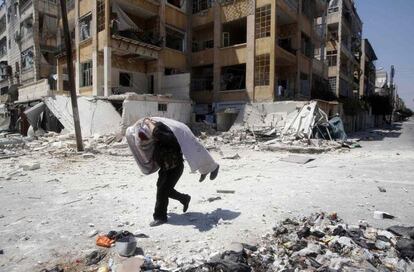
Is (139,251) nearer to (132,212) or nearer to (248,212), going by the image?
(132,212)

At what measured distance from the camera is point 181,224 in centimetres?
413

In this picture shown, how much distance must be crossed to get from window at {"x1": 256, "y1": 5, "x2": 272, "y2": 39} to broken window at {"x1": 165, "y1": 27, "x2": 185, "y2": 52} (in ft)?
20.2

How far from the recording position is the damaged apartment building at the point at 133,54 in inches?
724

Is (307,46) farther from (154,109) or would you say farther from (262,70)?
(154,109)

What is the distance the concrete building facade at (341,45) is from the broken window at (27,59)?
94.8 ft

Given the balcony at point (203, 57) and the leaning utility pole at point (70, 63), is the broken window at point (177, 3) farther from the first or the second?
the leaning utility pole at point (70, 63)

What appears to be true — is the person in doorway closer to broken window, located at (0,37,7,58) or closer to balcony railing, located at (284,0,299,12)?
balcony railing, located at (284,0,299,12)

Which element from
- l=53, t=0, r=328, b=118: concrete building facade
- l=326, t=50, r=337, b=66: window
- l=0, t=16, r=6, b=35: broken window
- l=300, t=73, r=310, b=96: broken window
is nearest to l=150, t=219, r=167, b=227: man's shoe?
l=53, t=0, r=328, b=118: concrete building facade

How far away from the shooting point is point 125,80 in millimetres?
21266

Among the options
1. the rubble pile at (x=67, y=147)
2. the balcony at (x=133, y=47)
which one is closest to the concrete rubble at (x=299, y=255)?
the rubble pile at (x=67, y=147)

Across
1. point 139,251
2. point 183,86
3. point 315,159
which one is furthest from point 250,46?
point 139,251

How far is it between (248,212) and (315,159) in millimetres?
7035

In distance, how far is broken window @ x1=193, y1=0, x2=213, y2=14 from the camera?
22531 millimetres

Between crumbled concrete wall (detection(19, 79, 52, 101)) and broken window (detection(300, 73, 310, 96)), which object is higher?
broken window (detection(300, 73, 310, 96))
